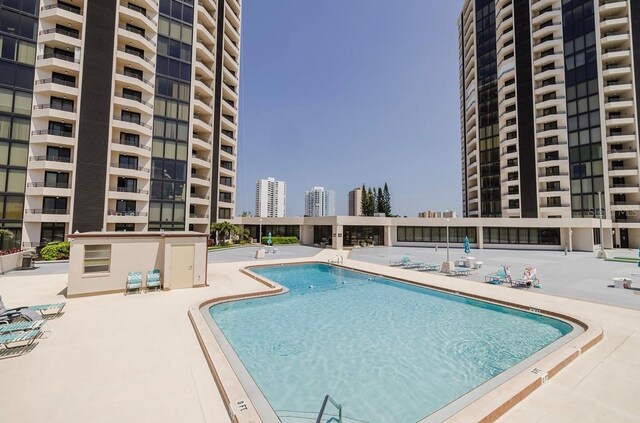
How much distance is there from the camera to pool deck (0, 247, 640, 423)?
518cm

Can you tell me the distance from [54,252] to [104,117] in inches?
657

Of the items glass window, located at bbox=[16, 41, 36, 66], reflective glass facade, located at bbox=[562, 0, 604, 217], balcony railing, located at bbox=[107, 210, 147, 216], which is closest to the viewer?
glass window, located at bbox=[16, 41, 36, 66]

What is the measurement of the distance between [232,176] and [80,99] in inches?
870

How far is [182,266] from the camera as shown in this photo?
49.0 feet

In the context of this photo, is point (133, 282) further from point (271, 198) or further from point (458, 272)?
point (271, 198)

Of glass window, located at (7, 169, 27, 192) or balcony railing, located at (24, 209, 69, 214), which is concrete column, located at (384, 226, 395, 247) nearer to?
balcony railing, located at (24, 209, 69, 214)

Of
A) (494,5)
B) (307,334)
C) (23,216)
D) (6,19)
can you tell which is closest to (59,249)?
(23,216)

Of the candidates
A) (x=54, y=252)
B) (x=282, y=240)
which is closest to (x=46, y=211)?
(x=54, y=252)

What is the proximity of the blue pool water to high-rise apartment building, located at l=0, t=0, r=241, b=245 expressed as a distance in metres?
29.5

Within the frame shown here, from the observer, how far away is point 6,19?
96.3 feet

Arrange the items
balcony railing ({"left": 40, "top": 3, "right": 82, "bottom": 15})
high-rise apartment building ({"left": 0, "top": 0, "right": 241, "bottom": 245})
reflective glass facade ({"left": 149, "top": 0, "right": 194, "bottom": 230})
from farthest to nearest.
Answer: reflective glass facade ({"left": 149, "top": 0, "right": 194, "bottom": 230})
balcony railing ({"left": 40, "top": 3, "right": 82, "bottom": 15})
high-rise apartment building ({"left": 0, "top": 0, "right": 241, "bottom": 245})

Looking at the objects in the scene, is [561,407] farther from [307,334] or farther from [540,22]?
[540,22]

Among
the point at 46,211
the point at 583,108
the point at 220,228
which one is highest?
the point at 583,108

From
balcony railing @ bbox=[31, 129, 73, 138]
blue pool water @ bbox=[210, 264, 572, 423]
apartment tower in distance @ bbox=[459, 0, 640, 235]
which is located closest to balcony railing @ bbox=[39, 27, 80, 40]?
balcony railing @ bbox=[31, 129, 73, 138]
